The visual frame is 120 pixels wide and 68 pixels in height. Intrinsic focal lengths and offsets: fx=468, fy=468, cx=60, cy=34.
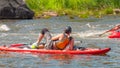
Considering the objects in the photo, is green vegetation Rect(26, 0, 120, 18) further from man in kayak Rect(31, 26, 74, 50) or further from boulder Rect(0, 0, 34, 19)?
man in kayak Rect(31, 26, 74, 50)

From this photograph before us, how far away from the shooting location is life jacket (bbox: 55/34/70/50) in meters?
19.1

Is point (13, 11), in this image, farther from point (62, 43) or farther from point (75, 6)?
point (62, 43)

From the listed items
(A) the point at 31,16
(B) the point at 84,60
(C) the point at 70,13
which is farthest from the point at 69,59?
(C) the point at 70,13

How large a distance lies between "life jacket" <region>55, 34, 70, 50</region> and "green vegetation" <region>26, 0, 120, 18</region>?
1772 inches

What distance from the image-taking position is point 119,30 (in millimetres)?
29609

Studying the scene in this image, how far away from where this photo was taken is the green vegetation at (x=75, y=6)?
219 feet

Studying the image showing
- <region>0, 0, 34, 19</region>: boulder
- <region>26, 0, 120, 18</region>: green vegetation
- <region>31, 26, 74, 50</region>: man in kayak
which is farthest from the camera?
<region>26, 0, 120, 18</region>: green vegetation

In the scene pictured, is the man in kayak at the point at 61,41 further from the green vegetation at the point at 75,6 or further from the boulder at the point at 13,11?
A: the green vegetation at the point at 75,6

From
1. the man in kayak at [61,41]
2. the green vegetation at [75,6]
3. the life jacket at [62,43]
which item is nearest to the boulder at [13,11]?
the green vegetation at [75,6]

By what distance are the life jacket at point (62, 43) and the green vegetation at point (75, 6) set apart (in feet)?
148

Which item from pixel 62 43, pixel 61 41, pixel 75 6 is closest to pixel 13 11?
pixel 75 6

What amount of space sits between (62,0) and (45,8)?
9.96ft

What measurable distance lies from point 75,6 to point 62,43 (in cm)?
5153

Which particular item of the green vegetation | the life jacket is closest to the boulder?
the green vegetation
